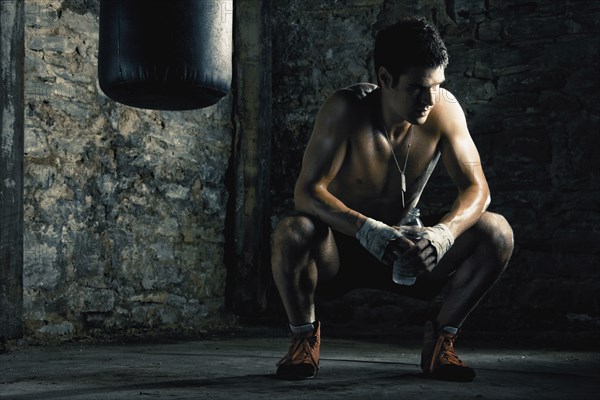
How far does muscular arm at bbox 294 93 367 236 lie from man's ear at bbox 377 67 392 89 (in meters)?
0.14

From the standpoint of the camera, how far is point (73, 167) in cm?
419

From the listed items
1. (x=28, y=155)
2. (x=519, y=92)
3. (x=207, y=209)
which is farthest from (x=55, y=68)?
(x=519, y=92)

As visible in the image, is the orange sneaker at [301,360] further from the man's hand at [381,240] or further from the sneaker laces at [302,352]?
the man's hand at [381,240]

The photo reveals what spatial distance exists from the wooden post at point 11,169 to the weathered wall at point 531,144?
186cm

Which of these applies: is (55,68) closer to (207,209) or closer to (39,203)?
(39,203)

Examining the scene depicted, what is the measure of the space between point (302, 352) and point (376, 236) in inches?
18.9

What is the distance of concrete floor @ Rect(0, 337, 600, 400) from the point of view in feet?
8.32

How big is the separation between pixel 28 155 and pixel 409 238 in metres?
2.08

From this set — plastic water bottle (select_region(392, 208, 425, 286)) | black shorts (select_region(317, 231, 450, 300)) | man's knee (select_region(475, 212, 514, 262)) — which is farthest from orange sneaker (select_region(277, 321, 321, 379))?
man's knee (select_region(475, 212, 514, 262))

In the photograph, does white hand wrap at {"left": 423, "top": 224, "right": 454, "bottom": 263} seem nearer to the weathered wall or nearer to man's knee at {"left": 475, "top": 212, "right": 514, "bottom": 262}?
man's knee at {"left": 475, "top": 212, "right": 514, "bottom": 262}

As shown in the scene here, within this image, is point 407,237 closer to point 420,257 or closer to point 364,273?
point 420,257

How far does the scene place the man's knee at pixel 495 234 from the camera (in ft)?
9.39

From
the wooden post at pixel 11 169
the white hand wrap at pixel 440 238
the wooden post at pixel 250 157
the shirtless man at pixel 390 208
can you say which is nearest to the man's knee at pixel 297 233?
the shirtless man at pixel 390 208

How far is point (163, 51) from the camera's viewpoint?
9.63ft
